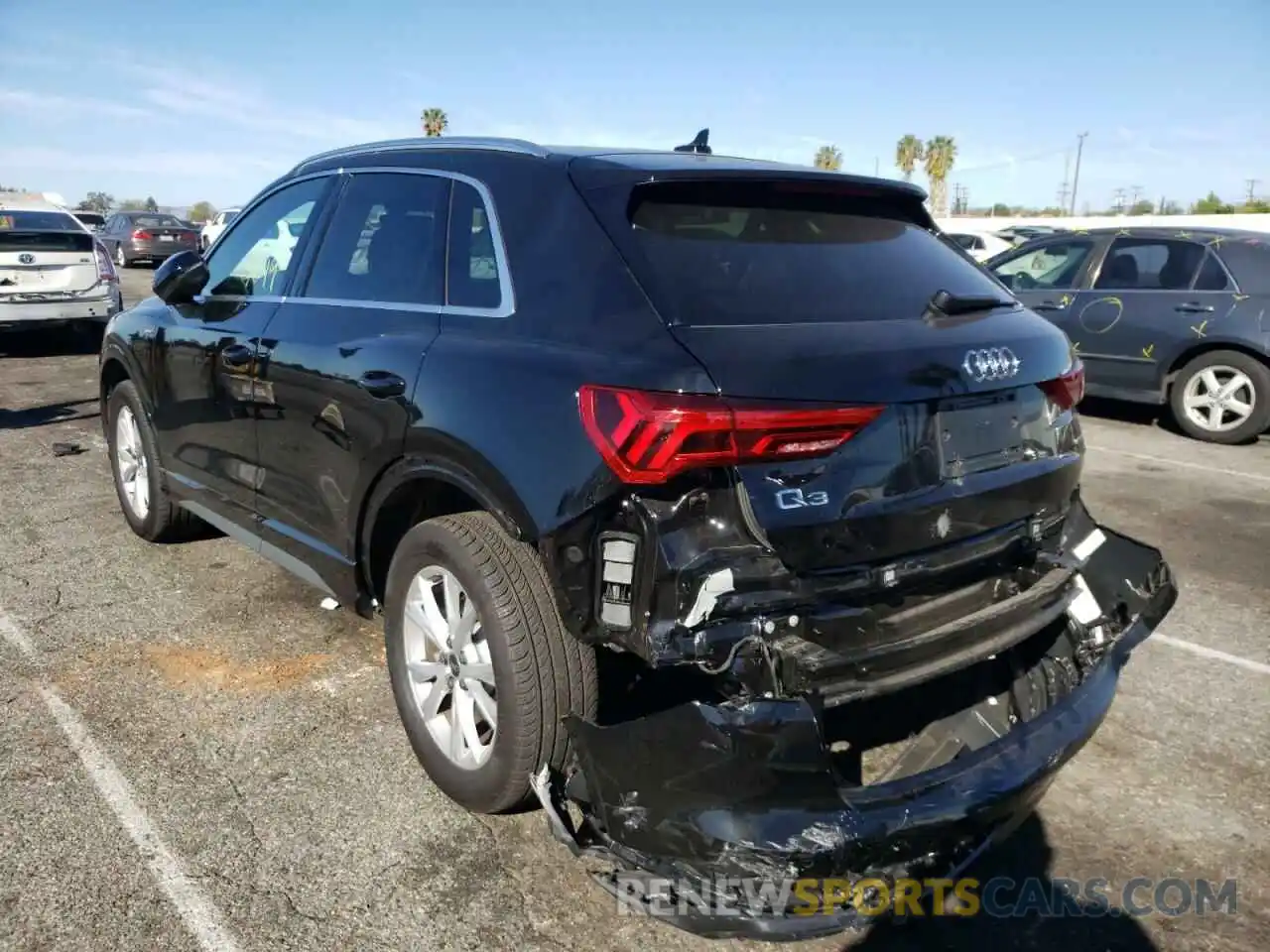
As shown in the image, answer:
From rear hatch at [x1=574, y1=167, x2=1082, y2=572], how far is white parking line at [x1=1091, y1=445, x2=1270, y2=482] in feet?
17.1

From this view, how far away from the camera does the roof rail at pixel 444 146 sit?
9.82ft

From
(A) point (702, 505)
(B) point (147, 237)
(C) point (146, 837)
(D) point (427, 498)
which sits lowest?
(C) point (146, 837)

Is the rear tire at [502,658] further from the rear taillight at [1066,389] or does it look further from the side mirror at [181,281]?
the side mirror at [181,281]

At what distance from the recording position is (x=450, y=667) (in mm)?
2865

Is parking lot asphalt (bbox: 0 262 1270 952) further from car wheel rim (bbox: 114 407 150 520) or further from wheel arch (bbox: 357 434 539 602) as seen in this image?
wheel arch (bbox: 357 434 539 602)

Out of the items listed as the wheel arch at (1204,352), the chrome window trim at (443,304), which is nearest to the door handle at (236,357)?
the chrome window trim at (443,304)

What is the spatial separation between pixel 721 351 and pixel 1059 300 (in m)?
7.93

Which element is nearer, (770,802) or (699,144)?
(770,802)

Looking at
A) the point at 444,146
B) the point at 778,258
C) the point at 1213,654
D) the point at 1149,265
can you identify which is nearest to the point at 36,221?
the point at 444,146

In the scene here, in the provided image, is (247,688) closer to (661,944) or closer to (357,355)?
(357,355)

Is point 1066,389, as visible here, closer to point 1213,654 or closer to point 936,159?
point 1213,654

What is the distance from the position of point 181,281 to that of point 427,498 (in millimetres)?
1982

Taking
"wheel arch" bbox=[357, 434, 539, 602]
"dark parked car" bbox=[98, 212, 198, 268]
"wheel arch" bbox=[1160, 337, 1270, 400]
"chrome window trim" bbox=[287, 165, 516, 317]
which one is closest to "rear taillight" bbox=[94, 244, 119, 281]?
"chrome window trim" bbox=[287, 165, 516, 317]

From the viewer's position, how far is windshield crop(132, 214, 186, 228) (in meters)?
26.7
